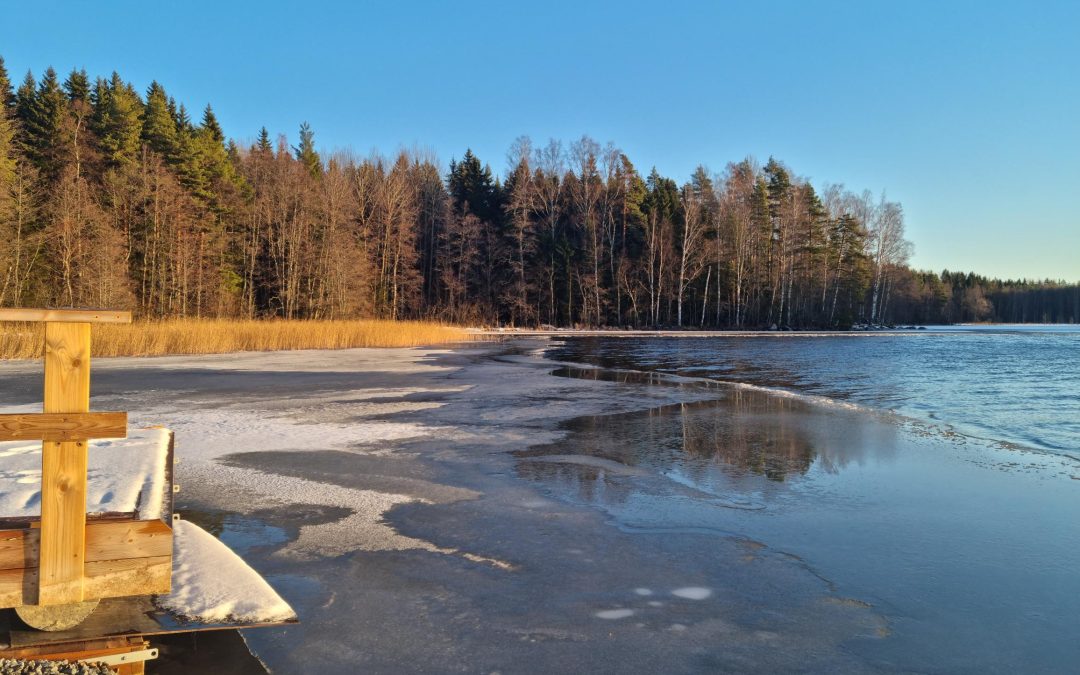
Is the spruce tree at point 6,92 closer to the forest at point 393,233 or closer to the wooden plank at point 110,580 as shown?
the forest at point 393,233

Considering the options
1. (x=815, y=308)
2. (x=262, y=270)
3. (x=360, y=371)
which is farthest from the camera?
(x=815, y=308)

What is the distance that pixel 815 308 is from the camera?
2458 inches

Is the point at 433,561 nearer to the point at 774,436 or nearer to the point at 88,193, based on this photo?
the point at 774,436

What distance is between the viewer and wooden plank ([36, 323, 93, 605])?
110 inches

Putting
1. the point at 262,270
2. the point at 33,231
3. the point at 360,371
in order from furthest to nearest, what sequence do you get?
the point at 262,270 → the point at 33,231 → the point at 360,371

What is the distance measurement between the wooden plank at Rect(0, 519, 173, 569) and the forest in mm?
33900

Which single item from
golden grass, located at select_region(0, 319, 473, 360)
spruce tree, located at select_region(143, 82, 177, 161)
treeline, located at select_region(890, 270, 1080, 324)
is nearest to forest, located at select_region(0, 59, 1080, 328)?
spruce tree, located at select_region(143, 82, 177, 161)

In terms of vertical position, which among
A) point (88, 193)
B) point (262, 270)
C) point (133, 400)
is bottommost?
point (133, 400)

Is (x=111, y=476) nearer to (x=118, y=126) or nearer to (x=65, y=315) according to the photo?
(x=65, y=315)

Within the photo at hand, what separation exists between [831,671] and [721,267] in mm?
55942

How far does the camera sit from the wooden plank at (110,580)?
2.79 meters

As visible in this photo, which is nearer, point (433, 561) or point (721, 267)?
point (433, 561)

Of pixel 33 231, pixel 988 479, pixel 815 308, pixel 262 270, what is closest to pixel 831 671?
pixel 988 479

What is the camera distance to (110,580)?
9.80 ft
